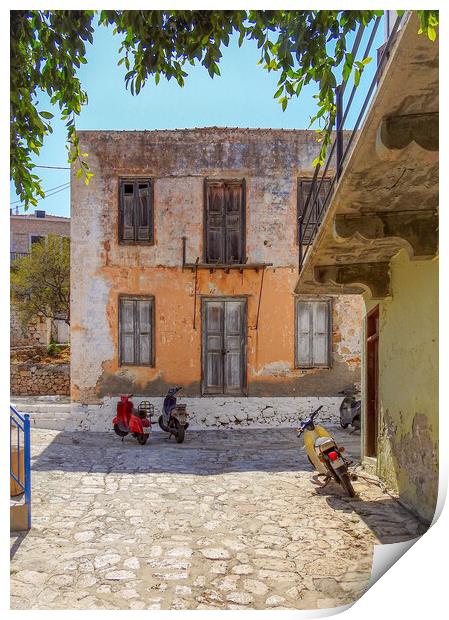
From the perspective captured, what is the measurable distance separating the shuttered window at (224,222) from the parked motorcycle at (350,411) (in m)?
3.57

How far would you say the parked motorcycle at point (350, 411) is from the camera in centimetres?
1147

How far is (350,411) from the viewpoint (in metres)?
11.6

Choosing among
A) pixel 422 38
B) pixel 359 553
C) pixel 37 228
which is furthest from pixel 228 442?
pixel 37 228

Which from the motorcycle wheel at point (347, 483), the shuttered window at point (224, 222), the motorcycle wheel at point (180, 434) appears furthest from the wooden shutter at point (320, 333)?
the motorcycle wheel at point (347, 483)

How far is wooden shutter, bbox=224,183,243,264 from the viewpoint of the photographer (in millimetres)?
12781

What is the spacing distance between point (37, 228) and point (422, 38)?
→ 2515 cm

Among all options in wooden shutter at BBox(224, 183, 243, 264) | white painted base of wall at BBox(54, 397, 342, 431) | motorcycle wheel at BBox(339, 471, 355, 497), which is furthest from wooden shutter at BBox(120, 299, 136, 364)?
motorcycle wheel at BBox(339, 471, 355, 497)

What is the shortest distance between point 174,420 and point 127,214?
4637 millimetres

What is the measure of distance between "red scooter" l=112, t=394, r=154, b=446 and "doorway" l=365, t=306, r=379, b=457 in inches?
151

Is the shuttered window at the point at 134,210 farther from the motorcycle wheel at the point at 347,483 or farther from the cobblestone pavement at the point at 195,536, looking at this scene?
the motorcycle wheel at the point at 347,483

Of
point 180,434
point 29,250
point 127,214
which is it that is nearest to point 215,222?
point 127,214

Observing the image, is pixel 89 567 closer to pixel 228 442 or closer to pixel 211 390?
pixel 228 442

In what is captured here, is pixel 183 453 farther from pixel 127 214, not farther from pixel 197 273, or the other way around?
pixel 127 214

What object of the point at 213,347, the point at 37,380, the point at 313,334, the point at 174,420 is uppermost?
the point at 313,334
